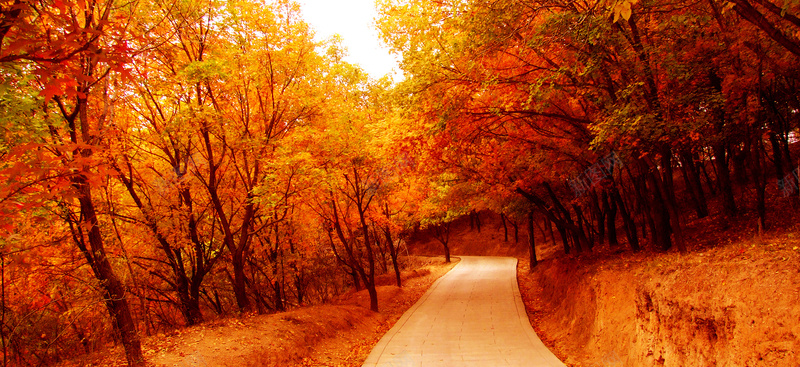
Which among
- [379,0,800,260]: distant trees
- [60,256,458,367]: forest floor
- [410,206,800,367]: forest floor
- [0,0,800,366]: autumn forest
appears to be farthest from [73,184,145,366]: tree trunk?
[410,206,800,367]: forest floor

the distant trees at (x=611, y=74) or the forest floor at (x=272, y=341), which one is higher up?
the distant trees at (x=611, y=74)

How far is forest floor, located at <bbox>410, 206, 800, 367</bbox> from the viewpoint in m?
4.51

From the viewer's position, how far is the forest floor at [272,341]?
7.49 m

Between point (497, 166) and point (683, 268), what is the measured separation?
7286 mm

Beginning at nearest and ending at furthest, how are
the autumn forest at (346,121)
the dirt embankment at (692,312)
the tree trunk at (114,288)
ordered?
the dirt embankment at (692,312) < the tree trunk at (114,288) < the autumn forest at (346,121)

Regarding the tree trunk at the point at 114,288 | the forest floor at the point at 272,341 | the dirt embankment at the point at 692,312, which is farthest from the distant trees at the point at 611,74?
the tree trunk at the point at 114,288

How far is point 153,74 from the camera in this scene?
934 cm

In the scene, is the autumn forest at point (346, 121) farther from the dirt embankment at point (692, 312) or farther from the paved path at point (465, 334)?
the paved path at point (465, 334)

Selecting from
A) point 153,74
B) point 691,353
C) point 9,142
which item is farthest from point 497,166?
point 9,142

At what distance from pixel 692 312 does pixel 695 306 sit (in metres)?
0.10

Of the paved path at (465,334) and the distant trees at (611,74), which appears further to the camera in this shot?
the paved path at (465,334)

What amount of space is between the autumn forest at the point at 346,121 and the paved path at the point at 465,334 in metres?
4.01

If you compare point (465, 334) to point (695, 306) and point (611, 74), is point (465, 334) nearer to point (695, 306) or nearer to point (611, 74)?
point (695, 306)

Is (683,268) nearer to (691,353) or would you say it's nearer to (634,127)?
(691,353)
